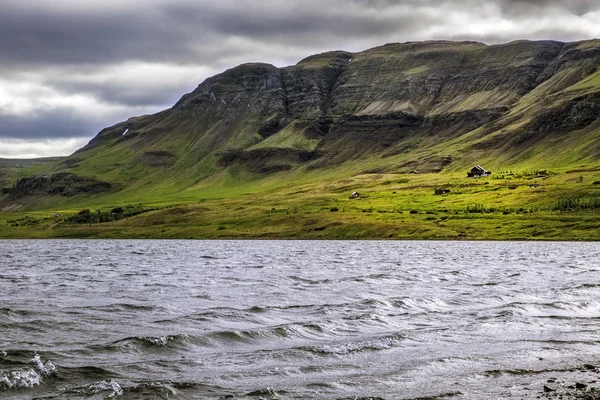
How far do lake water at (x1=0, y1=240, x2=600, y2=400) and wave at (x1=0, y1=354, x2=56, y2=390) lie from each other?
0.06 m

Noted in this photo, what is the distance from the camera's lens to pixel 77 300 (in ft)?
151

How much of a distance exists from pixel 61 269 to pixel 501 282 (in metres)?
47.5

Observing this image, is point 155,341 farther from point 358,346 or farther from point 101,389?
point 358,346

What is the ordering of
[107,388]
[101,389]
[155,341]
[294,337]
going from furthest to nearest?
Answer: [294,337]
[155,341]
[107,388]
[101,389]

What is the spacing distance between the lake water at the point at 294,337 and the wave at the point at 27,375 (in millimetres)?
63

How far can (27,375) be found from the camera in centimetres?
2383

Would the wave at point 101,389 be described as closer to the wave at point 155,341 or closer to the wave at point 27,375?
the wave at point 27,375

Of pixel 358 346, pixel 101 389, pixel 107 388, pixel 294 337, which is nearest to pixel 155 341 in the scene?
pixel 294 337

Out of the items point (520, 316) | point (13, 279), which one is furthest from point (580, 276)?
point (13, 279)

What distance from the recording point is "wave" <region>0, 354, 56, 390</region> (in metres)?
22.8

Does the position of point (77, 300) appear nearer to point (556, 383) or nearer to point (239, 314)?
point (239, 314)

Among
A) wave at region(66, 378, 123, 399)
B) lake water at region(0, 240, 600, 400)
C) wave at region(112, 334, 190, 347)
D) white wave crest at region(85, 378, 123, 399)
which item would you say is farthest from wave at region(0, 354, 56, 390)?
wave at region(112, 334, 190, 347)

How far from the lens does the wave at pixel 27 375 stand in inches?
899

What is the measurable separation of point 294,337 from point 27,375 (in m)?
12.8
